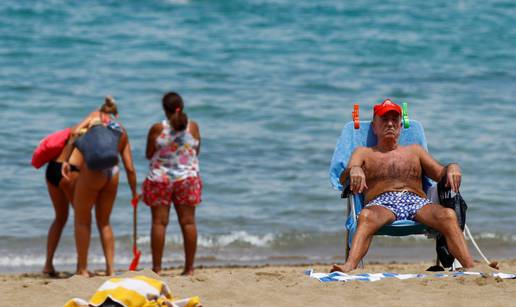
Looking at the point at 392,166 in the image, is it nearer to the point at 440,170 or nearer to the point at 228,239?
the point at 440,170

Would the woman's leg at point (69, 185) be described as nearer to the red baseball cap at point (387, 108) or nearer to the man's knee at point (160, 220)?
the man's knee at point (160, 220)

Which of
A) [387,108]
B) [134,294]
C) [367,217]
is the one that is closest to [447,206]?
[367,217]

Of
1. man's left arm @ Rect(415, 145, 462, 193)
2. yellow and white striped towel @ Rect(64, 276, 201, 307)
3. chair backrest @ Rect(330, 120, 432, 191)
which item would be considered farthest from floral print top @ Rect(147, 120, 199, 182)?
yellow and white striped towel @ Rect(64, 276, 201, 307)

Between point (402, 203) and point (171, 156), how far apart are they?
193cm

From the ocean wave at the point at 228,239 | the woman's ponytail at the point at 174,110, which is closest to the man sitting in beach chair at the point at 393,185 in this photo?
the woman's ponytail at the point at 174,110

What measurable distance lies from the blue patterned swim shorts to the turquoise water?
231 centimetres

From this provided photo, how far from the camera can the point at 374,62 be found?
17000 millimetres

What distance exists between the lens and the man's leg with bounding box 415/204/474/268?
242 inches

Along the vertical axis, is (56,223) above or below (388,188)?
below

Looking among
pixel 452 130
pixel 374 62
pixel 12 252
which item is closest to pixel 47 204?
pixel 12 252

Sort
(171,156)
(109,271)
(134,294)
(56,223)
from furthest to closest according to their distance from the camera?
(56,223), (109,271), (171,156), (134,294)

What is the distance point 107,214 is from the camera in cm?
779

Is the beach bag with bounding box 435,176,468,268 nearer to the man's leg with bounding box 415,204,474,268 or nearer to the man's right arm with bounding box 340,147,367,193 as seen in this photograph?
the man's leg with bounding box 415,204,474,268

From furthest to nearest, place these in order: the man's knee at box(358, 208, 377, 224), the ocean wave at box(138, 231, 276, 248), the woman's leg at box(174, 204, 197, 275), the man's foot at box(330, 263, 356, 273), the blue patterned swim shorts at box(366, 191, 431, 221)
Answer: the ocean wave at box(138, 231, 276, 248) → the woman's leg at box(174, 204, 197, 275) → the blue patterned swim shorts at box(366, 191, 431, 221) → the man's knee at box(358, 208, 377, 224) → the man's foot at box(330, 263, 356, 273)
